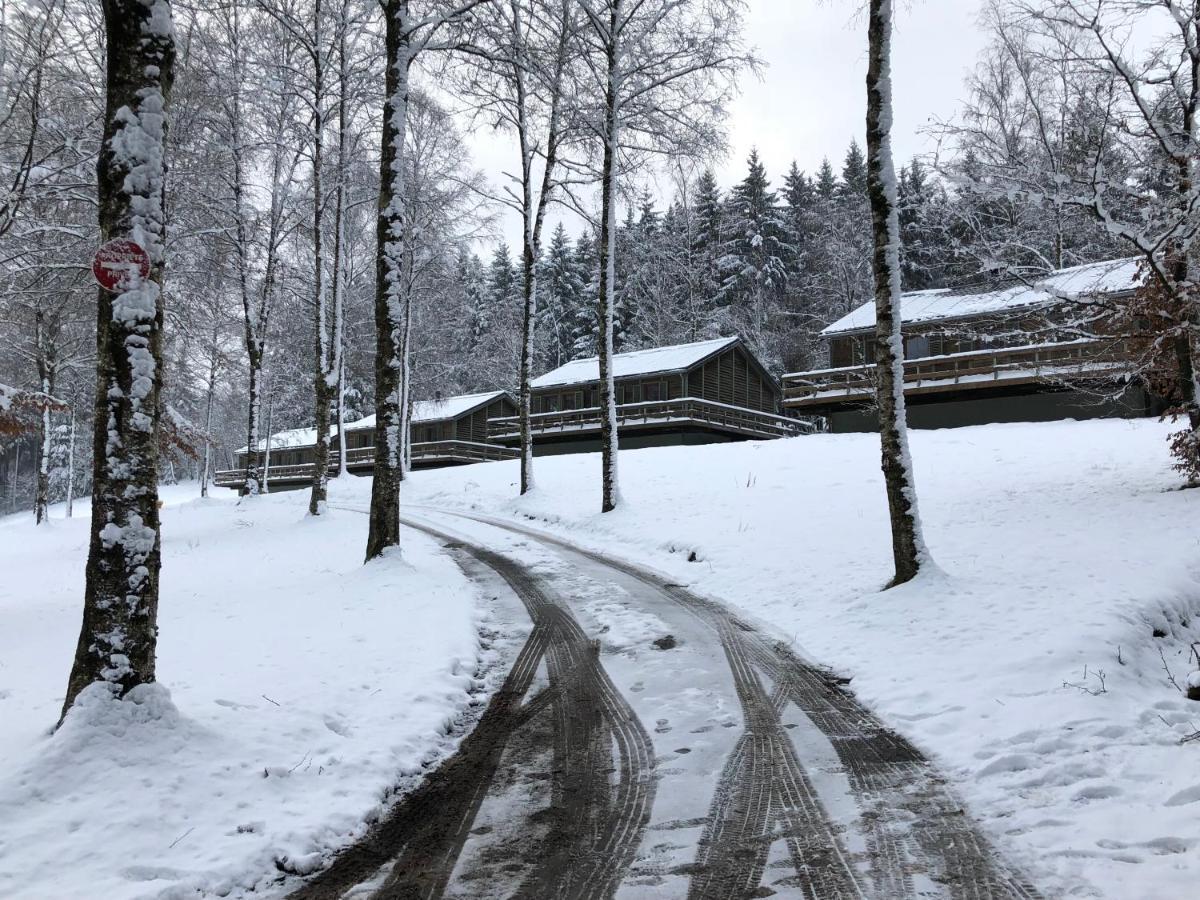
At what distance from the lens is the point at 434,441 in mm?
43406

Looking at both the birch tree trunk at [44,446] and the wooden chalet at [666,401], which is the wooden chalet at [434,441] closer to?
the wooden chalet at [666,401]

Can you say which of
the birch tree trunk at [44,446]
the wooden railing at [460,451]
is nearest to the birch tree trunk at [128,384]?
the birch tree trunk at [44,446]

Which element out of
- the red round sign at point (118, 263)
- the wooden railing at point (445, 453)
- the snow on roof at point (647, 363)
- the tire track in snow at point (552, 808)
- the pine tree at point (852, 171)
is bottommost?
the tire track in snow at point (552, 808)

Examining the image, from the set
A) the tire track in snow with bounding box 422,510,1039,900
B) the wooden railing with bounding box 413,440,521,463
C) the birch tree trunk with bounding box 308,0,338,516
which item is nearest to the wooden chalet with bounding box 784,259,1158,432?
the birch tree trunk with bounding box 308,0,338,516

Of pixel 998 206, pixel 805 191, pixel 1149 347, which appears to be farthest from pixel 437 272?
pixel 805 191

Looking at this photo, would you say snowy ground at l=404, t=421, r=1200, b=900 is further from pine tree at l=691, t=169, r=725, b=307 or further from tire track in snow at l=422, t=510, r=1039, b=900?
pine tree at l=691, t=169, r=725, b=307

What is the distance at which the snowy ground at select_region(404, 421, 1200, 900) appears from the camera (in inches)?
146

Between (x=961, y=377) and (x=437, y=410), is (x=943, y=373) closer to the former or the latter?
(x=961, y=377)

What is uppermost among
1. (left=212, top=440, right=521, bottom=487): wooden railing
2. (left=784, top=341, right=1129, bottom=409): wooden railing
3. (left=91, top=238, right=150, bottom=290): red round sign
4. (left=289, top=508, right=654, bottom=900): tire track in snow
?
(left=784, top=341, right=1129, bottom=409): wooden railing

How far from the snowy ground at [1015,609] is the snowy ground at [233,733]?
2553 millimetres

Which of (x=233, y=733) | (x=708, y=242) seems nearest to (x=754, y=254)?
(x=708, y=242)

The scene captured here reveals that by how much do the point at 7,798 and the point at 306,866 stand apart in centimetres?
165

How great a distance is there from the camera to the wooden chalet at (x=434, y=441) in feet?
139

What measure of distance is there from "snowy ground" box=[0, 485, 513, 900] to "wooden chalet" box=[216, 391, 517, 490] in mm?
32164
